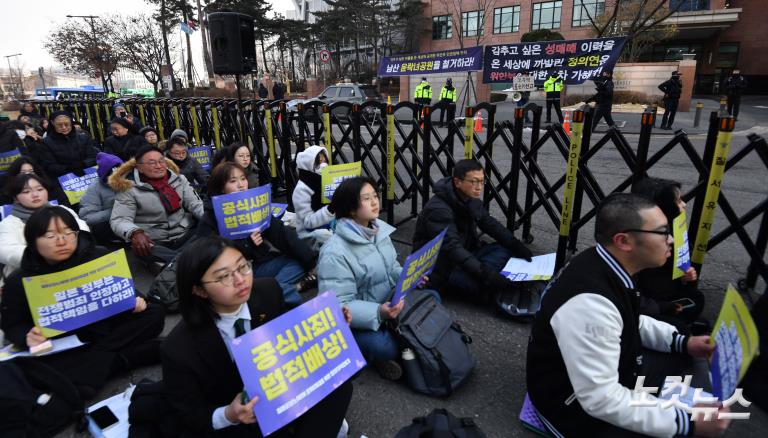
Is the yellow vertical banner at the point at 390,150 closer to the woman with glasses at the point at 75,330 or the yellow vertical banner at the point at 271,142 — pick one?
the yellow vertical banner at the point at 271,142

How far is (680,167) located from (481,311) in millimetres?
6965

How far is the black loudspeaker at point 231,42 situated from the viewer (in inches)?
289

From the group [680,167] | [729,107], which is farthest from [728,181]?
[729,107]

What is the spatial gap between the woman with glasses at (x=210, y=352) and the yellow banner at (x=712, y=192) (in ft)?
10.0

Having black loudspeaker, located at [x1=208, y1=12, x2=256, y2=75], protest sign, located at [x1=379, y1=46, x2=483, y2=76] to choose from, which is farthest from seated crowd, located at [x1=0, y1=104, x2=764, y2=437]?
protest sign, located at [x1=379, y1=46, x2=483, y2=76]

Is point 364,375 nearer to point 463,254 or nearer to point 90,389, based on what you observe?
point 463,254

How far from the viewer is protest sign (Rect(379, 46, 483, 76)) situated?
15.8m

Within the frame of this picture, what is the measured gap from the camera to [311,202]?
4.55 m

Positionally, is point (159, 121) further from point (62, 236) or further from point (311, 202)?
point (62, 236)

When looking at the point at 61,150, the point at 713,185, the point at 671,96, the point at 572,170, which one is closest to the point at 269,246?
the point at 572,170

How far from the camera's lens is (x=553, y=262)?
3555 mm

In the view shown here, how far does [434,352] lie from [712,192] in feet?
7.79

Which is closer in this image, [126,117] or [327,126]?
[327,126]

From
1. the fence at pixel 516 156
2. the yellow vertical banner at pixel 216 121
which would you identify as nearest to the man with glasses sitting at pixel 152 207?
the fence at pixel 516 156
